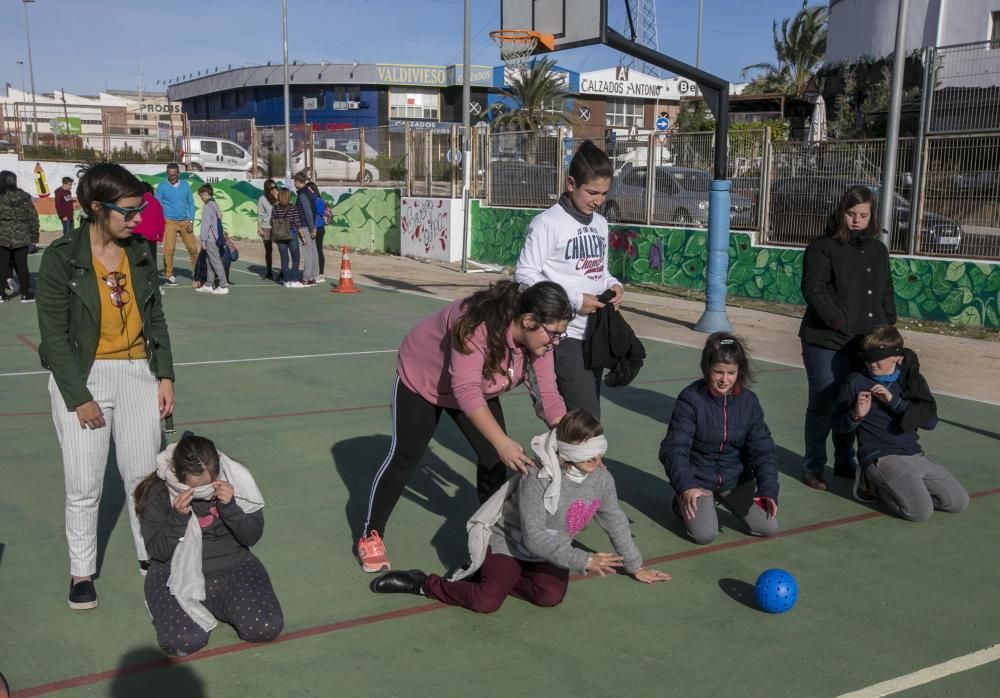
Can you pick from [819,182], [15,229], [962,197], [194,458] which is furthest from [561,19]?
[194,458]

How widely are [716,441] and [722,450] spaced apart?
0.08 m

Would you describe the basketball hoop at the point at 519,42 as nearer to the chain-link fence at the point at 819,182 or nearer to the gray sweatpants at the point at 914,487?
the chain-link fence at the point at 819,182

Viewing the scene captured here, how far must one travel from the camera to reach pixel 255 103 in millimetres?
69312

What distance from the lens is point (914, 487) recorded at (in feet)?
18.3

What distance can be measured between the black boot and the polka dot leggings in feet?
1.75

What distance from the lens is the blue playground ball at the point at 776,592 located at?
4332mm

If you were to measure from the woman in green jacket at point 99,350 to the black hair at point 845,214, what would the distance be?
4.03 m

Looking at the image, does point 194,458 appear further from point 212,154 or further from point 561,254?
point 212,154

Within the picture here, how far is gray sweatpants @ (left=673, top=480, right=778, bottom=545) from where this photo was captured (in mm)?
5156

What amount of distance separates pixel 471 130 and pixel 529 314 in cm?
1866

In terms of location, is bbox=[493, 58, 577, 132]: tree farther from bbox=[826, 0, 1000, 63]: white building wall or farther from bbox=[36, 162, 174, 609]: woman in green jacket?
bbox=[36, 162, 174, 609]: woman in green jacket

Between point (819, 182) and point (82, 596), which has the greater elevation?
point (819, 182)

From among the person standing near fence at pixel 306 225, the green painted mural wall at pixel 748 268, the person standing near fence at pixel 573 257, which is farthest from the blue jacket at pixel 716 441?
the person standing near fence at pixel 306 225

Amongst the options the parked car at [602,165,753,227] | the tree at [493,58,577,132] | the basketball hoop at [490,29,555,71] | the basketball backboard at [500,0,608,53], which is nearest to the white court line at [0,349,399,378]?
the basketball backboard at [500,0,608,53]
